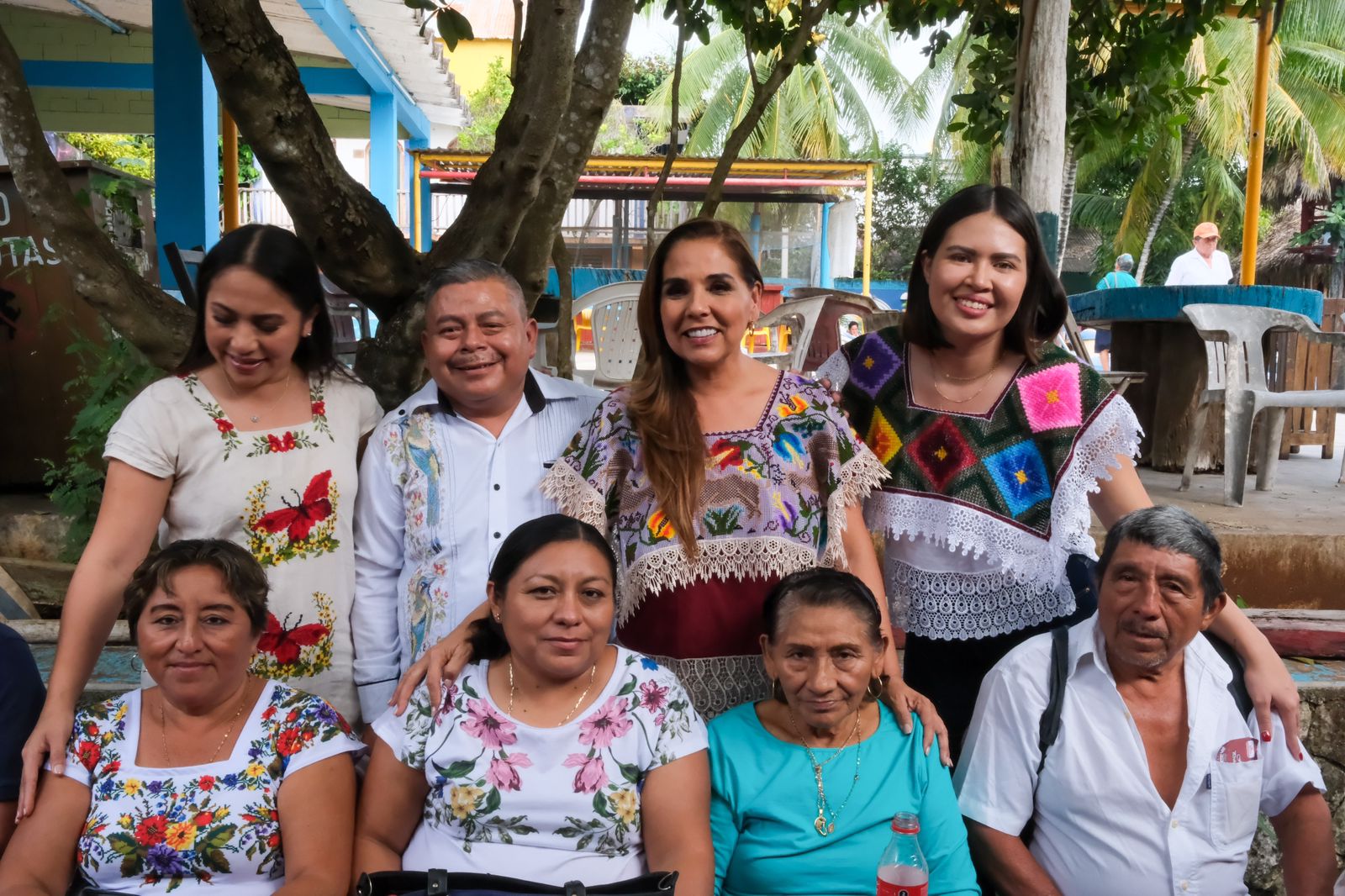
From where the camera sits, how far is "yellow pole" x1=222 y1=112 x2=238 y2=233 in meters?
7.98

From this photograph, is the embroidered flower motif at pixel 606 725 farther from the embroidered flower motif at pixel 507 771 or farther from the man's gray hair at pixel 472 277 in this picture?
the man's gray hair at pixel 472 277

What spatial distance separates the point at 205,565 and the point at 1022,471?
184 centimetres

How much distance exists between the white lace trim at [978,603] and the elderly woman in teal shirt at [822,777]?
1.03 feet

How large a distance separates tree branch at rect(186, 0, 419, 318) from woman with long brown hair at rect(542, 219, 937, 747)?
1.09m

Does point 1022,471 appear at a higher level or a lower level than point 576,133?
lower

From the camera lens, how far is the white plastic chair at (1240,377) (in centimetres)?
646

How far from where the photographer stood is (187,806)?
2365mm

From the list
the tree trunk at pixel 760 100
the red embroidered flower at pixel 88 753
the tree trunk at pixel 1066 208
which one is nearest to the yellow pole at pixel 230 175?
the tree trunk at pixel 760 100

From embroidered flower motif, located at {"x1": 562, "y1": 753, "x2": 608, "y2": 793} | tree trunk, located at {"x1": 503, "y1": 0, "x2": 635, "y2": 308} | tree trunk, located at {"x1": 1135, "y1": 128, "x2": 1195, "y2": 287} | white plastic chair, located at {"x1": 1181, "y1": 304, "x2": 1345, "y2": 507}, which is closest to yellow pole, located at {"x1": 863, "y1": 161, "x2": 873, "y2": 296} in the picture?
white plastic chair, located at {"x1": 1181, "y1": 304, "x2": 1345, "y2": 507}

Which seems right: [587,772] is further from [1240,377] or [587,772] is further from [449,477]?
[1240,377]

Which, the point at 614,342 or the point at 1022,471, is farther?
the point at 614,342

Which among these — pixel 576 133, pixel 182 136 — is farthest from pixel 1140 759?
pixel 182 136

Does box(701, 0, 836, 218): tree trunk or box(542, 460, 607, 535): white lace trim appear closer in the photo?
box(542, 460, 607, 535): white lace trim

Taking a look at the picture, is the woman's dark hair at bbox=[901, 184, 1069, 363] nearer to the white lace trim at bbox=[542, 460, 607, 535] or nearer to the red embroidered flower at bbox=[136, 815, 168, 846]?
the white lace trim at bbox=[542, 460, 607, 535]
